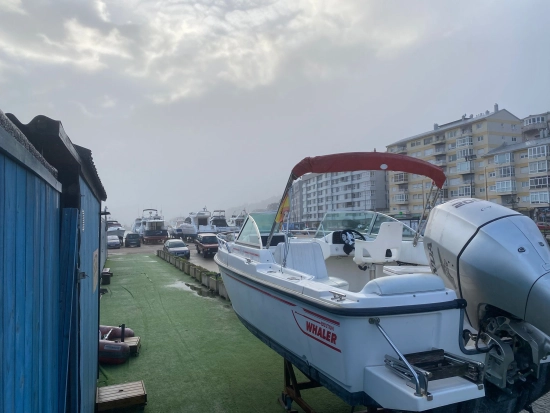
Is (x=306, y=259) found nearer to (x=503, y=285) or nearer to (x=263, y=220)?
(x=263, y=220)

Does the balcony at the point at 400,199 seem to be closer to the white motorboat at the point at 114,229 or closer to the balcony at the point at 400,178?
the balcony at the point at 400,178

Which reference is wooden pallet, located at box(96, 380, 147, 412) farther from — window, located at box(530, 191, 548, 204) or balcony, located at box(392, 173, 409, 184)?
balcony, located at box(392, 173, 409, 184)

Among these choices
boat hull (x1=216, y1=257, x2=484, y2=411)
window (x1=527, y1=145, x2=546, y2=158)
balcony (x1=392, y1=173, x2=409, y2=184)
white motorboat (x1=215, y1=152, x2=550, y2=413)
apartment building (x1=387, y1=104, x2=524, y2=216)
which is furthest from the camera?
balcony (x1=392, y1=173, x2=409, y2=184)

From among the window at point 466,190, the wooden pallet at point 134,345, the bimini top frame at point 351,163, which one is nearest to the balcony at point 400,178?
the window at point 466,190

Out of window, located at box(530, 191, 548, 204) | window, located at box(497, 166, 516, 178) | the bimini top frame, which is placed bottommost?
the bimini top frame

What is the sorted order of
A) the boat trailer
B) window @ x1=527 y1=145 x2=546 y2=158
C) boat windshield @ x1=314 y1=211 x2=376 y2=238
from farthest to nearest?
window @ x1=527 y1=145 x2=546 y2=158, boat windshield @ x1=314 y1=211 x2=376 y2=238, the boat trailer

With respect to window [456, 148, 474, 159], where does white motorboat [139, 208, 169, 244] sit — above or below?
below

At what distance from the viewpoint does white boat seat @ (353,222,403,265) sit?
6.78 m

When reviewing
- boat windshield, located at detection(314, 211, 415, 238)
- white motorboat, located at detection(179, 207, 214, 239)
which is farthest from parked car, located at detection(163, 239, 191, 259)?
boat windshield, located at detection(314, 211, 415, 238)

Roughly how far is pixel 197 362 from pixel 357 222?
3.76m

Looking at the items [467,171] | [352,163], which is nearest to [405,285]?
[352,163]

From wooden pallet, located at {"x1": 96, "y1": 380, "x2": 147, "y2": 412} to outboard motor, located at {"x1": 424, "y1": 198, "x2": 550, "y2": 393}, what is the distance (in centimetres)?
376

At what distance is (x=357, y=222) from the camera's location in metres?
7.71

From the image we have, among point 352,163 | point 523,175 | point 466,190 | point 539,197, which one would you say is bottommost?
point 352,163
